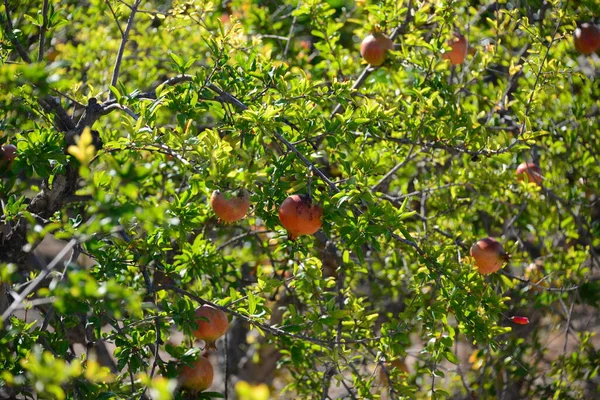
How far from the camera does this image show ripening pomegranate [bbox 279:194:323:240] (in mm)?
1860

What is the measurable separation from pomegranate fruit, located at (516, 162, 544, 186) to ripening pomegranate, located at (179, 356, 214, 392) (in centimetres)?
168

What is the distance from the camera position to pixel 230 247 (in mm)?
4184

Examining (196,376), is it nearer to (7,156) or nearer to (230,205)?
(230,205)

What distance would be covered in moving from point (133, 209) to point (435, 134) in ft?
4.56

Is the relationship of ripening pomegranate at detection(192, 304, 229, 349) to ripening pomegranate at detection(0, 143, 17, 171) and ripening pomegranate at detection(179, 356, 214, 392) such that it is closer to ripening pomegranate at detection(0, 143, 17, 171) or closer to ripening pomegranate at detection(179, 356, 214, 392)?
ripening pomegranate at detection(179, 356, 214, 392)

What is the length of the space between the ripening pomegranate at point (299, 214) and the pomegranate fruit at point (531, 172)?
4.95 ft

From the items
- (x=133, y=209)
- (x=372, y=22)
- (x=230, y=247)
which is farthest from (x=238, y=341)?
(x=133, y=209)

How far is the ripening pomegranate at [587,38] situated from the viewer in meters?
3.15

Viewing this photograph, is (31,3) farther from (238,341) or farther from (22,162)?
(238,341)

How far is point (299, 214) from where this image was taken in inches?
73.2

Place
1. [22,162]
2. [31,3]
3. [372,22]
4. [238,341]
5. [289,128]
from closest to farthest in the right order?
[22,162] → [289,128] → [372,22] → [31,3] → [238,341]

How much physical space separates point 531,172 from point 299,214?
5.22ft

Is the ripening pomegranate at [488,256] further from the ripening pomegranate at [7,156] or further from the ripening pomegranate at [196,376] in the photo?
the ripening pomegranate at [7,156]

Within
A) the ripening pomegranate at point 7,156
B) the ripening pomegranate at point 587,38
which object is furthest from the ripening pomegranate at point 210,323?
the ripening pomegranate at point 587,38
